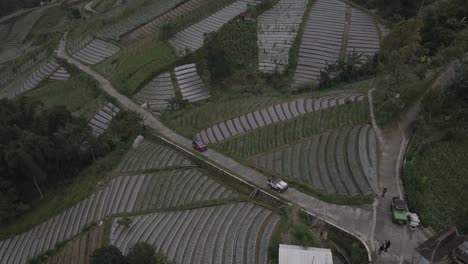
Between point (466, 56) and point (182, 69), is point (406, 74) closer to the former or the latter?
point (466, 56)

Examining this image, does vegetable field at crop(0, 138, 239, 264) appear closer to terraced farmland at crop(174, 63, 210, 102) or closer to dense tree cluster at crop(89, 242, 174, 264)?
dense tree cluster at crop(89, 242, 174, 264)

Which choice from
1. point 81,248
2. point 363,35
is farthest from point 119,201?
point 363,35

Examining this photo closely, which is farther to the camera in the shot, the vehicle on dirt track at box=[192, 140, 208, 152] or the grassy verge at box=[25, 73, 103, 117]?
the grassy verge at box=[25, 73, 103, 117]

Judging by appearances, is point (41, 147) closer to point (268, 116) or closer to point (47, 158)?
point (47, 158)

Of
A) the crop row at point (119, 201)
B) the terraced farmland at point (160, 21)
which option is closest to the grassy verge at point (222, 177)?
the crop row at point (119, 201)

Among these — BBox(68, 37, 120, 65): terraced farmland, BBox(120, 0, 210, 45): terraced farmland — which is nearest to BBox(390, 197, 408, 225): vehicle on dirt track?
BBox(120, 0, 210, 45): terraced farmland

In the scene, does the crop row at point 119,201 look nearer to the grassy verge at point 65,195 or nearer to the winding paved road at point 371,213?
the grassy verge at point 65,195
